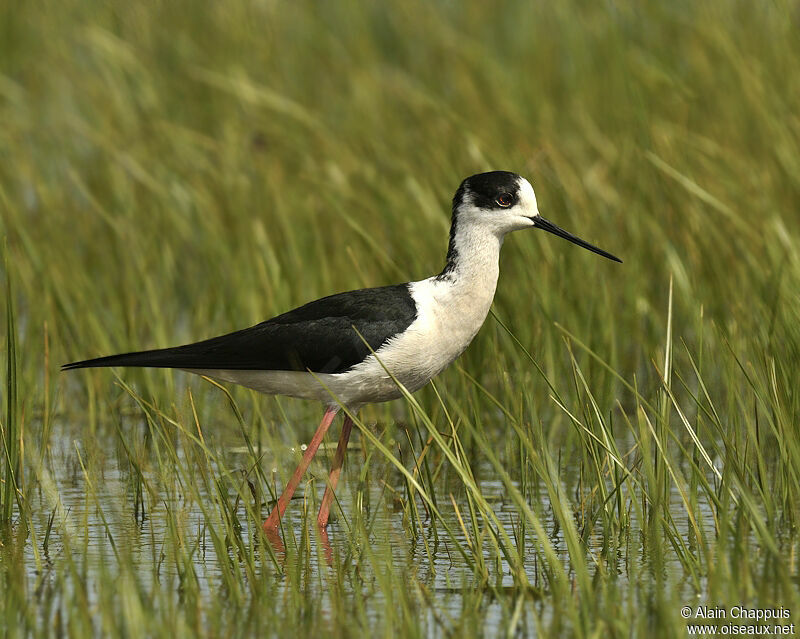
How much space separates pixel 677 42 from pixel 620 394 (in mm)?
5222

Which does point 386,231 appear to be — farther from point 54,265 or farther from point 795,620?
point 795,620

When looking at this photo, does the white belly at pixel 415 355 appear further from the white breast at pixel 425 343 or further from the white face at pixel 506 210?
the white face at pixel 506 210

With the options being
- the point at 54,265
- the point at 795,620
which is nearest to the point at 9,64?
the point at 54,265

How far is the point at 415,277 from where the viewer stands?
714 cm

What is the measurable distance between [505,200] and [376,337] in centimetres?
79

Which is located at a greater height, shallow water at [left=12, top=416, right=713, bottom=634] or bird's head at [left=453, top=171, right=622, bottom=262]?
bird's head at [left=453, top=171, right=622, bottom=262]

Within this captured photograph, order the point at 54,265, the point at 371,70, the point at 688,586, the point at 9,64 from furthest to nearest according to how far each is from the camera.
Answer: the point at 9,64 < the point at 371,70 < the point at 54,265 < the point at 688,586

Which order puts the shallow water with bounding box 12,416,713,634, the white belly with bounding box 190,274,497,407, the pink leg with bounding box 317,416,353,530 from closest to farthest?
the shallow water with bounding box 12,416,713,634 → the white belly with bounding box 190,274,497,407 → the pink leg with bounding box 317,416,353,530

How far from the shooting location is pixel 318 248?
315 inches

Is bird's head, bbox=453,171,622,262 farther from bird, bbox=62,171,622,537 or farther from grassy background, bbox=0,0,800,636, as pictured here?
grassy background, bbox=0,0,800,636

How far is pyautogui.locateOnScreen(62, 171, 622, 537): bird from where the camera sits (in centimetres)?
567

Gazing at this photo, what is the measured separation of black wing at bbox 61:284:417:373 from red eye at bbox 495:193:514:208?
0.51 metres

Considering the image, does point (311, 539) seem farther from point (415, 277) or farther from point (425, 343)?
point (415, 277)

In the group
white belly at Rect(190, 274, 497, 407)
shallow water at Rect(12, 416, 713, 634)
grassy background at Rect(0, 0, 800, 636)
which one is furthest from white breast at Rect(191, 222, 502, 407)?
shallow water at Rect(12, 416, 713, 634)
